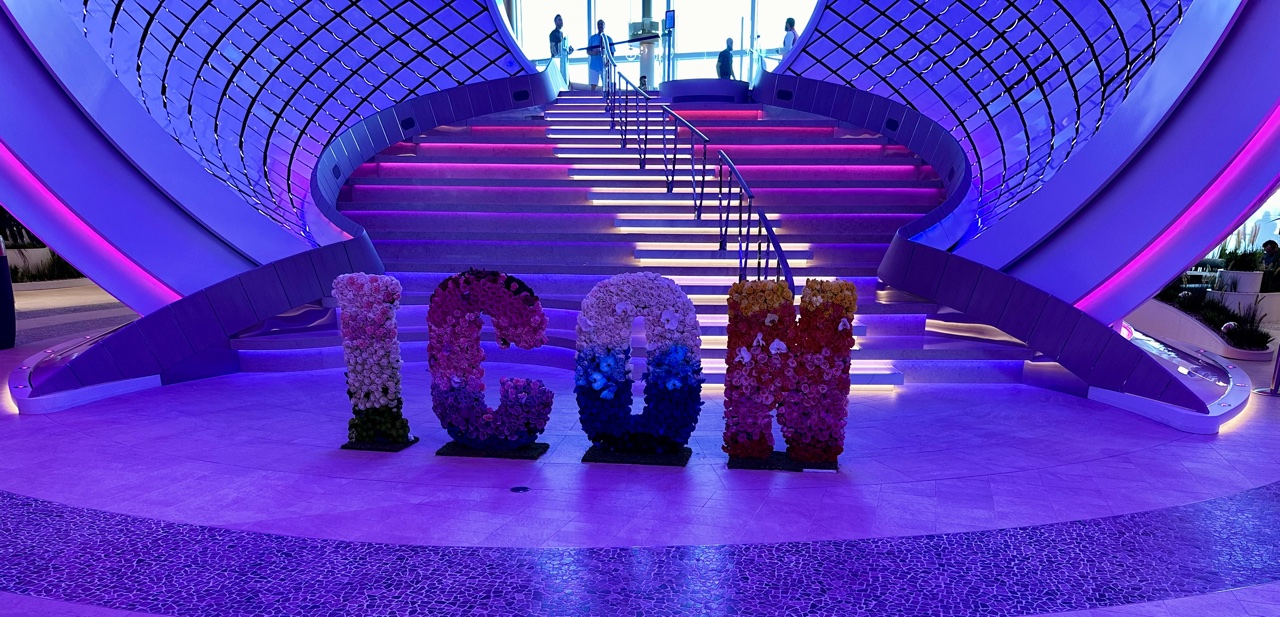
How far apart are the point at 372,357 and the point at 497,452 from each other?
43.7 inches

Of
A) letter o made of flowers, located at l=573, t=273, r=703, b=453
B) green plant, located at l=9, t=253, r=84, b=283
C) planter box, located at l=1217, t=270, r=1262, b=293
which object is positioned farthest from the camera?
green plant, located at l=9, t=253, r=84, b=283

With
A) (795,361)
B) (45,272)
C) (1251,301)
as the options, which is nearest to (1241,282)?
(1251,301)

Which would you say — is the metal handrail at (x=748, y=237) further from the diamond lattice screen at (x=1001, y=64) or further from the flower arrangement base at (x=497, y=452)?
the flower arrangement base at (x=497, y=452)

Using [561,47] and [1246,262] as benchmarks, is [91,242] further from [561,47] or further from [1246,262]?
[1246,262]

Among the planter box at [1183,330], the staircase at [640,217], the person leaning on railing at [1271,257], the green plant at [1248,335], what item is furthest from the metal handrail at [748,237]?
the person leaning on railing at [1271,257]

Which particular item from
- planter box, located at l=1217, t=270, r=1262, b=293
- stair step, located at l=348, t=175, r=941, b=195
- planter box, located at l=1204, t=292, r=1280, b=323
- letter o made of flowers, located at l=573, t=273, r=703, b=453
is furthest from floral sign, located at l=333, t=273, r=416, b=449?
planter box, located at l=1217, t=270, r=1262, b=293

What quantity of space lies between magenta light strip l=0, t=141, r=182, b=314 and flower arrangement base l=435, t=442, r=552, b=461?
4788 millimetres

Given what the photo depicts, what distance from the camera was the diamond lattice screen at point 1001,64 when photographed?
13109mm

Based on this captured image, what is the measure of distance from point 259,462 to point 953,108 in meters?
15.7

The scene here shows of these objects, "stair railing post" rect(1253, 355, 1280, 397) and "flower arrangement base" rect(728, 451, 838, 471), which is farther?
"stair railing post" rect(1253, 355, 1280, 397)

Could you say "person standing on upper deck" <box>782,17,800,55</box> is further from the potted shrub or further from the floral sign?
the floral sign

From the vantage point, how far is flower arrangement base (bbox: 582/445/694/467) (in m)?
5.55

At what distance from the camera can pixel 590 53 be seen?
72.0 ft

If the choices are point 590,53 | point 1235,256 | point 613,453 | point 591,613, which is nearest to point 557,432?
point 613,453
